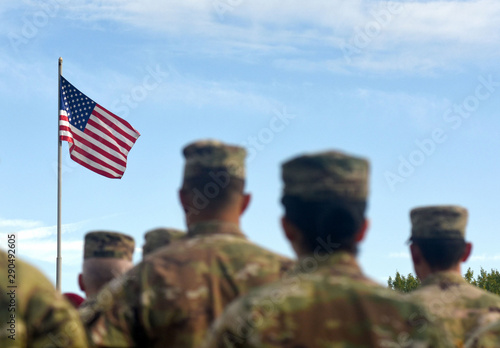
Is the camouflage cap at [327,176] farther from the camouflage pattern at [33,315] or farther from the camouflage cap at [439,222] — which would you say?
the camouflage cap at [439,222]

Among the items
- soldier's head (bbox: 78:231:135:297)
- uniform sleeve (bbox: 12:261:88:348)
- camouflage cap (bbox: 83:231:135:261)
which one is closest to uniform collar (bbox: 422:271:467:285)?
soldier's head (bbox: 78:231:135:297)

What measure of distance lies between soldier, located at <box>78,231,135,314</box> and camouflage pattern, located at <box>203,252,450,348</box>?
3996 mm

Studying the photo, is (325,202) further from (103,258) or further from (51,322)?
(103,258)

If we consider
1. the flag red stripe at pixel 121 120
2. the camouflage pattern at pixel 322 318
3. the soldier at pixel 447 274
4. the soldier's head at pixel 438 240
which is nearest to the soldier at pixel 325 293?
the camouflage pattern at pixel 322 318

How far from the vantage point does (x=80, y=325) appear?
3.28 m

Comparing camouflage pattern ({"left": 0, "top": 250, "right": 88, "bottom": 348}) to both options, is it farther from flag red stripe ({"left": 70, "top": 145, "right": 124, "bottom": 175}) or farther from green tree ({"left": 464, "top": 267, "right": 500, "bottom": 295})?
green tree ({"left": 464, "top": 267, "right": 500, "bottom": 295})

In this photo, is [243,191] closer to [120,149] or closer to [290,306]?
[290,306]

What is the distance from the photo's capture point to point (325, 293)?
2885 millimetres

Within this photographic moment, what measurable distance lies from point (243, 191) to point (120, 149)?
10645mm

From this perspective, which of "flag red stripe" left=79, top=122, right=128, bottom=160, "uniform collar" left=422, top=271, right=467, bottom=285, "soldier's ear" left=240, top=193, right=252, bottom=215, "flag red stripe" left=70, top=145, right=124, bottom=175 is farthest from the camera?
"flag red stripe" left=79, top=122, right=128, bottom=160

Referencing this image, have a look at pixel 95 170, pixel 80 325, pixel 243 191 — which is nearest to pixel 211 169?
pixel 243 191

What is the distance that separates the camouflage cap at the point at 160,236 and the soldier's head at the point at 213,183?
197 centimetres

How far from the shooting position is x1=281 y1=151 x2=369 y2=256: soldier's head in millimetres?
3148

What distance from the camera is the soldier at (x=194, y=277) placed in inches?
152
